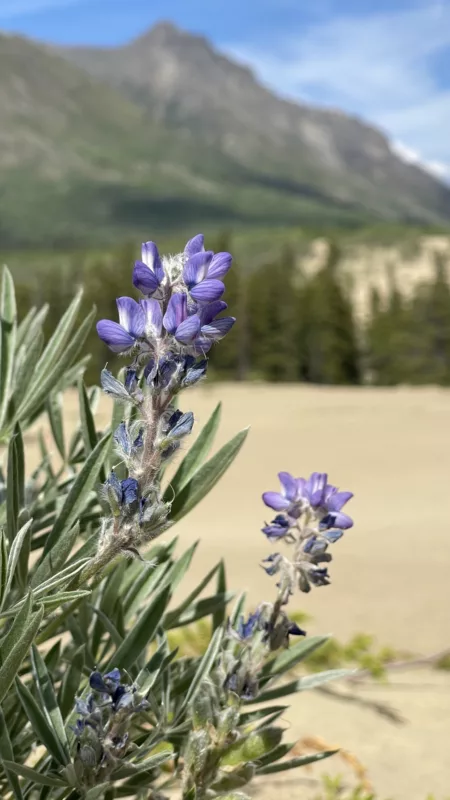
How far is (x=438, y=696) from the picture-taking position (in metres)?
3.00

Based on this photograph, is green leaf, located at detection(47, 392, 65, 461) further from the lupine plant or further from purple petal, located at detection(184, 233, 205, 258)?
purple petal, located at detection(184, 233, 205, 258)

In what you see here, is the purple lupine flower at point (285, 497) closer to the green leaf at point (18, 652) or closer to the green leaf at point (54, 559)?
the green leaf at point (54, 559)

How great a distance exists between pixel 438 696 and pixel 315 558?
2276mm

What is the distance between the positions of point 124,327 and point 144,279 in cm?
5

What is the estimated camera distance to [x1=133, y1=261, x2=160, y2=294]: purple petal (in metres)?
0.81

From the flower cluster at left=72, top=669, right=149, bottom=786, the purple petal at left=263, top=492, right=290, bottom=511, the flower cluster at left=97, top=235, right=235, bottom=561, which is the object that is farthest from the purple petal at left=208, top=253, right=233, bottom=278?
the flower cluster at left=72, top=669, right=149, bottom=786

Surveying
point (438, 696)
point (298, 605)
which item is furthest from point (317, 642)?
point (298, 605)

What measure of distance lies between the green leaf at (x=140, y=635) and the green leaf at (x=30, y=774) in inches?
6.4

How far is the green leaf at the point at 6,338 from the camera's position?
4.12 feet

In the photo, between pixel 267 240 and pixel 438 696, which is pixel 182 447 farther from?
pixel 267 240

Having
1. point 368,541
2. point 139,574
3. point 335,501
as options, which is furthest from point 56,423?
point 368,541

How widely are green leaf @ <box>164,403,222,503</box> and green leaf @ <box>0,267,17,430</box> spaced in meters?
0.35

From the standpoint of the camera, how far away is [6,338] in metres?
1.32

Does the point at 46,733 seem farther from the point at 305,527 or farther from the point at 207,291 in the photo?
the point at 207,291
